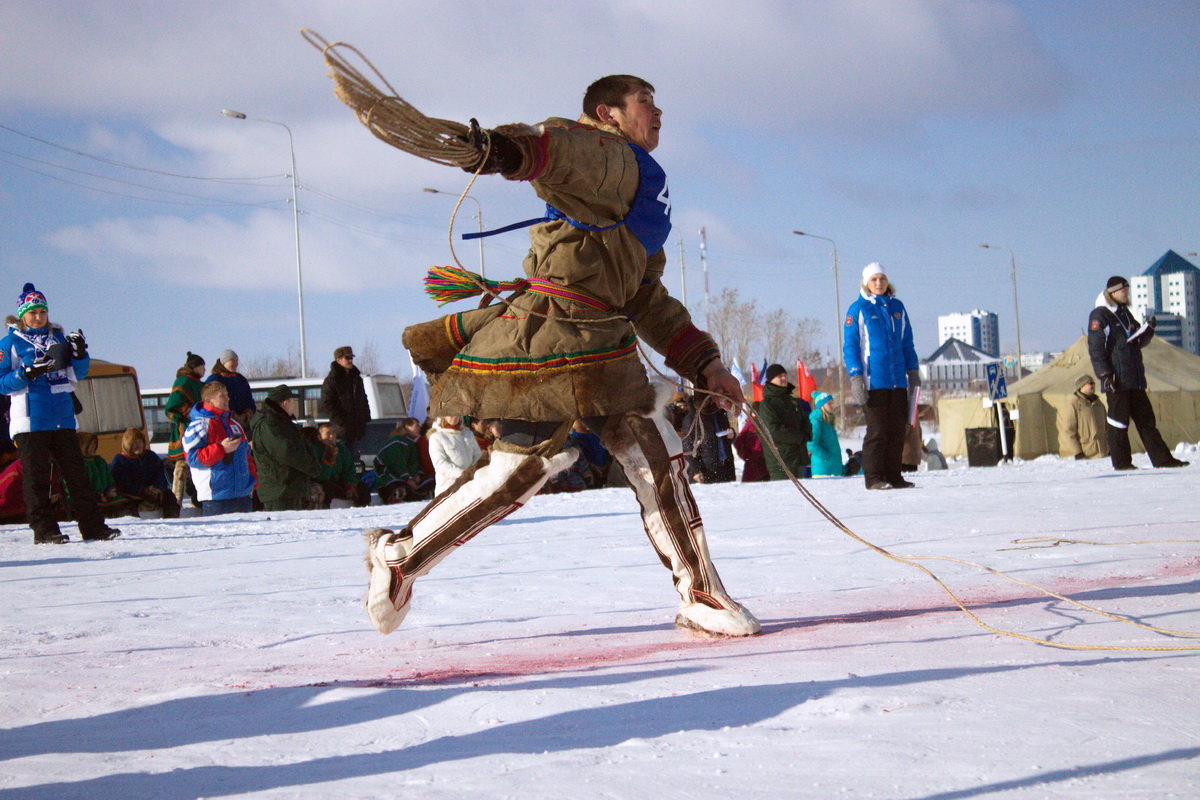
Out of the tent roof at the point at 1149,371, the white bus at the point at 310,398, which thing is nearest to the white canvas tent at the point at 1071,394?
the tent roof at the point at 1149,371

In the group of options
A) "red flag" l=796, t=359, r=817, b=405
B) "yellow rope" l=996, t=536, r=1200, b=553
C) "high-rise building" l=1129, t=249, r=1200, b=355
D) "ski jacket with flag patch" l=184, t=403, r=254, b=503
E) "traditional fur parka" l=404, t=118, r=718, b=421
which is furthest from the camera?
"high-rise building" l=1129, t=249, r=1200, b=355

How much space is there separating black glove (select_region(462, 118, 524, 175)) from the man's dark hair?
0.62m

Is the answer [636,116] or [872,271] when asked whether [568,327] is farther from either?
[872,271]

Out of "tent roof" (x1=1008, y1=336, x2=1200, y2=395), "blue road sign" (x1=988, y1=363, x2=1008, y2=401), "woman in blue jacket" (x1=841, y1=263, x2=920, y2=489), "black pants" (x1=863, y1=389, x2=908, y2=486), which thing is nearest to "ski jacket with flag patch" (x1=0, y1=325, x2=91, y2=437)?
"woman in blue jacket" (x1=841, y1=263, x2=920, y2=489)

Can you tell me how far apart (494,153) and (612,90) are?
2.34ft

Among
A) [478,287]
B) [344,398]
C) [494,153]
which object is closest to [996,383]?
[344,398]

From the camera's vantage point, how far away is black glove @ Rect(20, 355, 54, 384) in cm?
729

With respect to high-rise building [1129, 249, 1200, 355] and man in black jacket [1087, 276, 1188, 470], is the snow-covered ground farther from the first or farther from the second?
high-rise building [1129, 249, 1200, 355]

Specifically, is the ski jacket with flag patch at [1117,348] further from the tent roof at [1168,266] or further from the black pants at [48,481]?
the tent roof at [1168,266]

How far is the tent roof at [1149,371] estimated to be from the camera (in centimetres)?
A: 2019

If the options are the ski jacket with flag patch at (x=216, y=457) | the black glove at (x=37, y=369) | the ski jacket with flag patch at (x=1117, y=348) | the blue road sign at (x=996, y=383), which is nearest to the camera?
the black glove at (x=37, y=369)

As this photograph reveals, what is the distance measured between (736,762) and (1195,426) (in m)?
20.7

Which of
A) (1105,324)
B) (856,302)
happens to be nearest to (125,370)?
(856,302)

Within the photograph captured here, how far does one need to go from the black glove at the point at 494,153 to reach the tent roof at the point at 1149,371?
63.2ft
